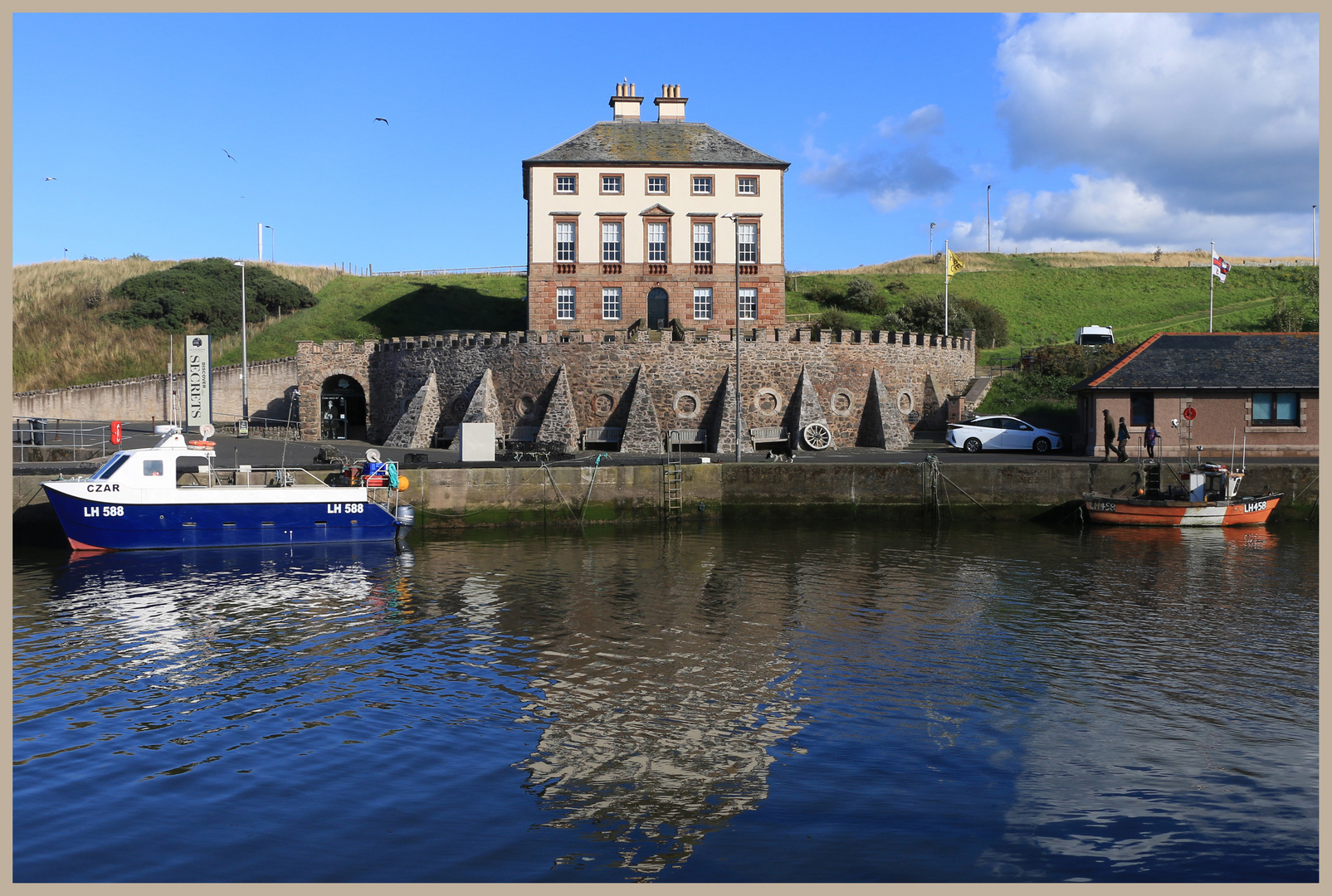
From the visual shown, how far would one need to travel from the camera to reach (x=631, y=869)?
29.6ft

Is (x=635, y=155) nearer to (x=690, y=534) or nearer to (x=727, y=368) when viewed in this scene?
(x=727, y=368)

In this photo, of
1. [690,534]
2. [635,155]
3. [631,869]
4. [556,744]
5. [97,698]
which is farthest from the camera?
[635,155]

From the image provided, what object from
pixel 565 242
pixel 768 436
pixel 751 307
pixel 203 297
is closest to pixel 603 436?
pixel 768 436

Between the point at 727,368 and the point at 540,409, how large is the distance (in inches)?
342

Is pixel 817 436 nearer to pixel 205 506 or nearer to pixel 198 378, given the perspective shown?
pixel 205 506

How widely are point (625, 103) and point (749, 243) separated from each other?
1114cm

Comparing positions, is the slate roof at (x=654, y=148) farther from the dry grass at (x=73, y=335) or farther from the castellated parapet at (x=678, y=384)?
the dry grass at (x=73, y=335)

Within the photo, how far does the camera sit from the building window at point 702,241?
168 ft

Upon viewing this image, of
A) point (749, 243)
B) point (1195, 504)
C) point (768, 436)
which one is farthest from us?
point (749, 243)

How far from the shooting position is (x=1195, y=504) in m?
31.4

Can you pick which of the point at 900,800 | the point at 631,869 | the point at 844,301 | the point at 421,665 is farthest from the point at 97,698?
the point at 844,301

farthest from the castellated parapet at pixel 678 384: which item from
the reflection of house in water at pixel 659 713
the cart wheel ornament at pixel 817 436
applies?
the reflection of house in water at pixel 659 713

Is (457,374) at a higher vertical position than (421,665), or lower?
higher

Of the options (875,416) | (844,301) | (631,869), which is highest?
(844,301)
